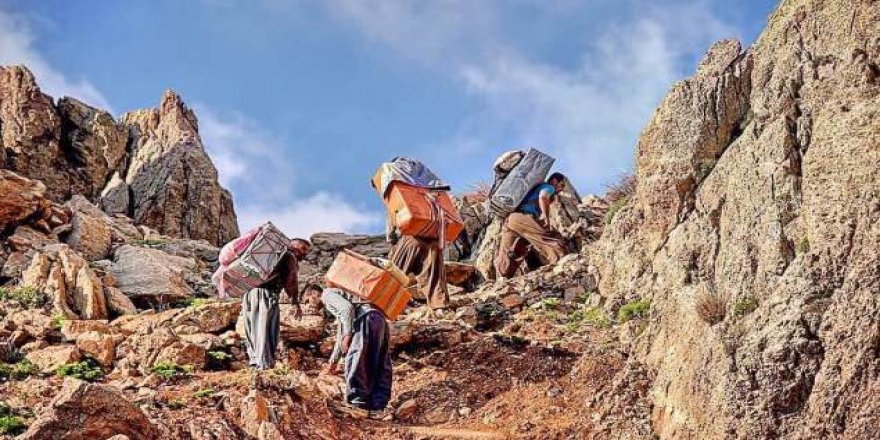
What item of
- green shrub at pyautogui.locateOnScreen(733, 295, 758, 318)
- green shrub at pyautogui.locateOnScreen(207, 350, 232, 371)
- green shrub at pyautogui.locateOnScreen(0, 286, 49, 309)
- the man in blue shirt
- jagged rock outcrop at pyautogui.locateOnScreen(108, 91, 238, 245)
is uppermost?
jagged rock outcrop at pyautogui.locateOnScreen(108, 91, 238, 245)

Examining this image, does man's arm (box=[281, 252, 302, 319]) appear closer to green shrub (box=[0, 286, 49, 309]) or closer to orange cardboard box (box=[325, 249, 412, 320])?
orange cardboard box (box=[325, 249, 412, 320])

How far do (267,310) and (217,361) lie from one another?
973 mm

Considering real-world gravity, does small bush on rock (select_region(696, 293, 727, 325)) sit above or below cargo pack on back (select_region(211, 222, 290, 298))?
below

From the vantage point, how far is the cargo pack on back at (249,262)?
11930mm

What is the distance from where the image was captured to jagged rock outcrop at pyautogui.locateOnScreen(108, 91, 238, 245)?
31609mm

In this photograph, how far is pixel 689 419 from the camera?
8375mm

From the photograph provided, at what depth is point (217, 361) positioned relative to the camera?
12.4 metres

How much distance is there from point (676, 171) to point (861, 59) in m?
2.92

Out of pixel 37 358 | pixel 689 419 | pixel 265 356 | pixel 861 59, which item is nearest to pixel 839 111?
pixel 861 59

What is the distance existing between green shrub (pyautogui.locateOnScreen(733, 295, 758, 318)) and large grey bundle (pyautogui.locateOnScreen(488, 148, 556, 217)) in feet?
26.8

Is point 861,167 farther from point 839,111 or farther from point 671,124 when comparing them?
point 671,124

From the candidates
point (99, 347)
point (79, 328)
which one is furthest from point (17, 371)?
point (79, 328)

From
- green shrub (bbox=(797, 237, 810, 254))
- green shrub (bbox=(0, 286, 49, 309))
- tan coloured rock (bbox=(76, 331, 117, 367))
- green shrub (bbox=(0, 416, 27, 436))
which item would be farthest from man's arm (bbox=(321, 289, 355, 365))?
green shrub (bbox=(0, 286, 49, 309))

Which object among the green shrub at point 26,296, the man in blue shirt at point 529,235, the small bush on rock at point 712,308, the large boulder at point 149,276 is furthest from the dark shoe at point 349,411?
the man in blue shirt at point 529,235
